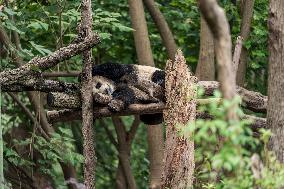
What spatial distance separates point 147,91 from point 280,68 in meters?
2.28

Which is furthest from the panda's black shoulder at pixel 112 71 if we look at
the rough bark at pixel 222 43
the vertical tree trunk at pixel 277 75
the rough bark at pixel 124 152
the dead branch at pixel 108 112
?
the rough bark at pixel 124 152

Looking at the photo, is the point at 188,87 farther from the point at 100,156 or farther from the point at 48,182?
the point at 100,156

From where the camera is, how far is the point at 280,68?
5043 millimetres

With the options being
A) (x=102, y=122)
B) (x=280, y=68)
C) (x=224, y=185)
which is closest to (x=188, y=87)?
(x=280, y=68)

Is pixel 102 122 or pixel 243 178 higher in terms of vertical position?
pixel 243 178

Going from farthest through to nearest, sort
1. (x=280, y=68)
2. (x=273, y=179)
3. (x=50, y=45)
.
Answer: (x=50, y=45)
(x=280, y=68)
(x=273, y=179)

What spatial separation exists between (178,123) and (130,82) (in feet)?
3.09

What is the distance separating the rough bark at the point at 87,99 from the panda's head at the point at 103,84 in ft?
1.02

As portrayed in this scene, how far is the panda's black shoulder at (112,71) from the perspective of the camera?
7.27 meters

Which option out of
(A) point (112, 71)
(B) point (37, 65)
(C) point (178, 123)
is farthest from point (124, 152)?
(B) point (37, 65)

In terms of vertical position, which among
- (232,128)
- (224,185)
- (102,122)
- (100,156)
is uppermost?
(232,128)

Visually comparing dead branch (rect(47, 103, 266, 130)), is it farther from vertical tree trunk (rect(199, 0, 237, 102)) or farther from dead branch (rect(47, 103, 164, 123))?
vertical tree trunk (rect(199, 0, 237, 102))

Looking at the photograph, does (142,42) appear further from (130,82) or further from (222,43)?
(222,43)

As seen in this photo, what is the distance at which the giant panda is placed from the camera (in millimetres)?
7004
